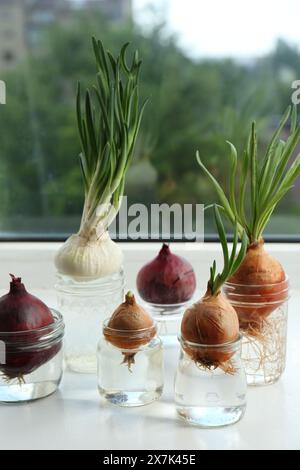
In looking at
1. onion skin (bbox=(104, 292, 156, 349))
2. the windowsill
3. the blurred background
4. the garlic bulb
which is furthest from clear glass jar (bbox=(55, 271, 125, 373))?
the blurred background

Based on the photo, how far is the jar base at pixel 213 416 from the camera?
72cm

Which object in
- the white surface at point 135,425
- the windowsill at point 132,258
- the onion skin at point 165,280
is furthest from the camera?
the windowsill at point 132,258

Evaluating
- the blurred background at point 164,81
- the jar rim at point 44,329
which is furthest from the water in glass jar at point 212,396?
the blurred background at point 164,81

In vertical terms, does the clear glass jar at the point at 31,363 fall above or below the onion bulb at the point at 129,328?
below

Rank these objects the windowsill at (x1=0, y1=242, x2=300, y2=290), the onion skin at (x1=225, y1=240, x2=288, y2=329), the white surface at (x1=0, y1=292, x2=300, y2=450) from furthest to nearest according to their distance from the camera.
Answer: the windowsill at (x1=0, y1=242, x2=300, y2=290) < the onion skin at (x1=225, y1=240, x2=288, y2=329) < the white surface at (x1=0, y1=292, x2=300, y2=450)

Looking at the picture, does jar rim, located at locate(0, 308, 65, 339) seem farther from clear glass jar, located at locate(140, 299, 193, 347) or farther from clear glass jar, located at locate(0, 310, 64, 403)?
clear glass jar, located at locate(140, 299, 193, 347)

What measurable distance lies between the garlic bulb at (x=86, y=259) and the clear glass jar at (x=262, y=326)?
0.51 feet

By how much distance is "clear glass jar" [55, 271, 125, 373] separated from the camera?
2.87 feet

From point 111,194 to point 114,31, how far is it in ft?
1.68

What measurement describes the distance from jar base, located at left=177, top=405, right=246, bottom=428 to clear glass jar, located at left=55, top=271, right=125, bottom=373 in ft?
0.64

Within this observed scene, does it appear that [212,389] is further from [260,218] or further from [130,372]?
[260,218]

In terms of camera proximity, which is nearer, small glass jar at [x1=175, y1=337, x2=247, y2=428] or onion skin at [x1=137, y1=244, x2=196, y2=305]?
small glass jar at [x1=175, y1=337, x2=247, y2=428]

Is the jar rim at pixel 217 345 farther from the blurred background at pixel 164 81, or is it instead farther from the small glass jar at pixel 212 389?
the blurred background at pixel 164 81

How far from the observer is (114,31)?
1.26 metres
